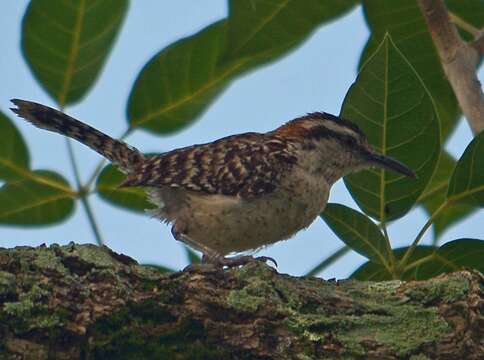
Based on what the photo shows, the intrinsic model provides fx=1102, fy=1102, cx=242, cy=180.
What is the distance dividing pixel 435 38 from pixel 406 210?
2.03ft

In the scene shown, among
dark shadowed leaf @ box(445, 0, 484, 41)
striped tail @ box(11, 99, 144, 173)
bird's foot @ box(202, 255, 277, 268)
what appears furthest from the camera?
striped tail @ box(11, 99, 144, 173)

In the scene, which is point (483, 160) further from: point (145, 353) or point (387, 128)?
point (145, 353)

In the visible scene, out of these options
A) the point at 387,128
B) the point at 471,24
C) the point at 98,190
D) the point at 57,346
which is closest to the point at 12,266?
the point at 57,346

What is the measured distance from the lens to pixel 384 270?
400cm

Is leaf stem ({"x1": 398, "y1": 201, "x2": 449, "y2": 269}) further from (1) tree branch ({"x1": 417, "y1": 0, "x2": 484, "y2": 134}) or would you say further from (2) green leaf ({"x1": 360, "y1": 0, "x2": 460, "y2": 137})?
(2) green leaf ({"x1": 360, "y1": 0, "x2": 460, "y2": 137})

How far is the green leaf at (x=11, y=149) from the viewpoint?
13.5ft

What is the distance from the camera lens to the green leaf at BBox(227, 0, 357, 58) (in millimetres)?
3932

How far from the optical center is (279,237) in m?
5.14

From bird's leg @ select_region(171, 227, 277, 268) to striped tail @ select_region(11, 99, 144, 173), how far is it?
1.32ft

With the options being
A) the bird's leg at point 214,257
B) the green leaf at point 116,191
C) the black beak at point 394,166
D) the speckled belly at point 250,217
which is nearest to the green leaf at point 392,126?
the black beak at point 394,166

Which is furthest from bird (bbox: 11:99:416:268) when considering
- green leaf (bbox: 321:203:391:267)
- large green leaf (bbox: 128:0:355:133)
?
green leaf (bbox: 321:203:391:267)

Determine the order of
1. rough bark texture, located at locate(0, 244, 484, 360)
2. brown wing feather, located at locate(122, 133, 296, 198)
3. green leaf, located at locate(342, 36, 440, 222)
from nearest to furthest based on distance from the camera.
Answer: rough bark texture, located at locate(0, 244, 484, 360), green leaf, located at locate(342, 36, 440, 222), brown wing feather, located at locate(122, 133, 296, 198)

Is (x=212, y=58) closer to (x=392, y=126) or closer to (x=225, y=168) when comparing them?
(x=392, y=126)

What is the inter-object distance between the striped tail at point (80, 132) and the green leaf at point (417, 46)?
157cm
